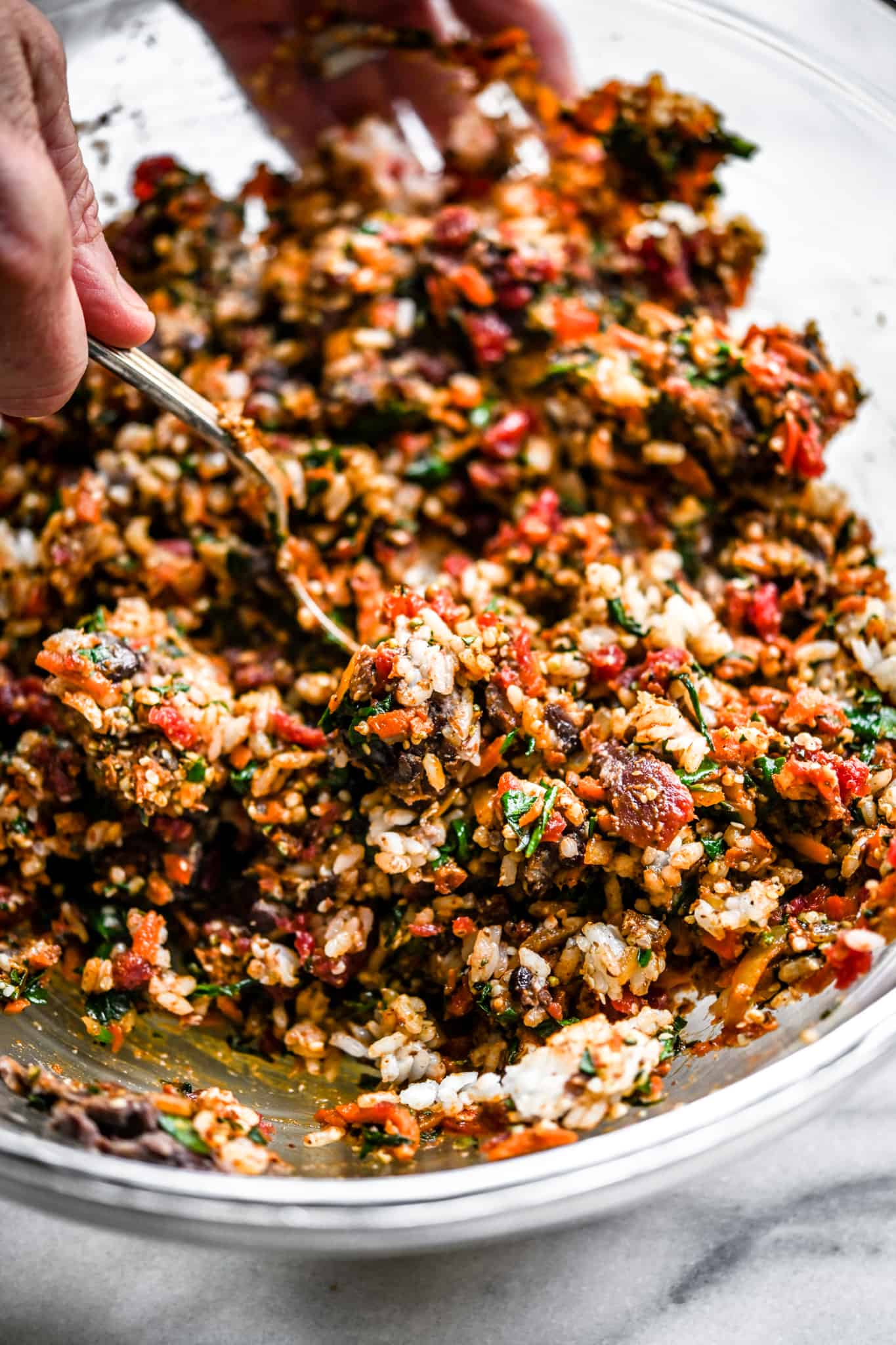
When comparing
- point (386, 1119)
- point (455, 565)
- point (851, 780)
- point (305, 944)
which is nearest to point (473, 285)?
point (455, 565)

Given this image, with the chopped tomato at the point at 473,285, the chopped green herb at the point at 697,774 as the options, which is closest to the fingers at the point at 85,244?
the chopped tomato at the point at 473,285

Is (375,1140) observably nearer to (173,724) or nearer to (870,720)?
(173,724)

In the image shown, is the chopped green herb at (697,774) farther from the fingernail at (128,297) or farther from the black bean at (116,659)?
the fingernail at (128,297)

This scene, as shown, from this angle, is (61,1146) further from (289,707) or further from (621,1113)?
(289,707)

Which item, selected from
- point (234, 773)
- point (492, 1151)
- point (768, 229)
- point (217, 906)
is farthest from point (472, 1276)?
point (768, 229)

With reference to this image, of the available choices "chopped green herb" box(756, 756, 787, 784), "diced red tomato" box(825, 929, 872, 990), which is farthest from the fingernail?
"diced red tomato" box(825, 929, 872, 990)

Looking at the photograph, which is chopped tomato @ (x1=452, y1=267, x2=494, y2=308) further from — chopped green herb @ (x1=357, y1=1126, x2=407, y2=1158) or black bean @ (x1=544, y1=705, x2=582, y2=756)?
chopped green herb @ (x1=357, y1=1126, x2=407, y2=1158)
